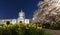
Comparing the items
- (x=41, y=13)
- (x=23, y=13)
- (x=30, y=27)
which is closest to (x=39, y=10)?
(x=41, y=13)

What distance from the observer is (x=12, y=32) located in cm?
604

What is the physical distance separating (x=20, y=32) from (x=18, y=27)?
0.24 meters

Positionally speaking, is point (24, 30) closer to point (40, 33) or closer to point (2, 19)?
point (40, 33)

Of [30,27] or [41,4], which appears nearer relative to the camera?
[30,27]

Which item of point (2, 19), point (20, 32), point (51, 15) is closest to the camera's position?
point (20, 32)

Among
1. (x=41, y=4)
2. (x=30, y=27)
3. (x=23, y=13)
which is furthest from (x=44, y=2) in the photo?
(x=30, y=27)

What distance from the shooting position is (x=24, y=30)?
19.6 feet

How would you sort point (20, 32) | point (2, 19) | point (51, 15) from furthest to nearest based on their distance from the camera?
point (51, 15), point (2, 19), point (20, 32)

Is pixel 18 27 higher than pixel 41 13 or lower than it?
lower

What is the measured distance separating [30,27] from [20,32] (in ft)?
1.40

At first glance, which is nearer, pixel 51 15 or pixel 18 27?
pixel 18 27

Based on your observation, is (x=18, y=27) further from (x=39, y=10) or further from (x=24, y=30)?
(x=39, y=10)

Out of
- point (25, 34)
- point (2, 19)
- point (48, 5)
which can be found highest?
point (48, 5)

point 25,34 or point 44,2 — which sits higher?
point 44,2
